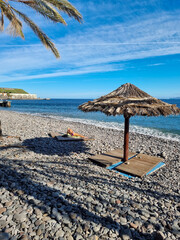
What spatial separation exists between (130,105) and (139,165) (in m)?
2.08

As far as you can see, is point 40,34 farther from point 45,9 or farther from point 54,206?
point 54,206

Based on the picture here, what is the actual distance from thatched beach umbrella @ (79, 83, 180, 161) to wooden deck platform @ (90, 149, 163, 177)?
0.37 meters

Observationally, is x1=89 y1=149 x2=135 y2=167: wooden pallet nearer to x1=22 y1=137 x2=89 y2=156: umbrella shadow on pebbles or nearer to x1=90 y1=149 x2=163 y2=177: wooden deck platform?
x1=90 y1=149 x2=163 y2=177: wooden deck platform

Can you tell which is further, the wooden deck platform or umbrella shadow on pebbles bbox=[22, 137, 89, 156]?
umbrella shadow on pebbles bbox=[22, 137, 89, 156]

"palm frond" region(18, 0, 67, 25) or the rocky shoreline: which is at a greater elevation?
"palm frond" region(18, 0, 67, 25)

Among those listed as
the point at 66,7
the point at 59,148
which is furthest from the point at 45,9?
the point at 59,148

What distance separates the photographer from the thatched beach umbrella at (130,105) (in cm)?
489

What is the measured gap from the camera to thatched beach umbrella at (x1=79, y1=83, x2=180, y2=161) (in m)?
4.89

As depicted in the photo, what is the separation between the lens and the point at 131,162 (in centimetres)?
555

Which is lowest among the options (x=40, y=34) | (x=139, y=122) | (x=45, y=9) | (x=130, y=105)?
(x=139, y=122)

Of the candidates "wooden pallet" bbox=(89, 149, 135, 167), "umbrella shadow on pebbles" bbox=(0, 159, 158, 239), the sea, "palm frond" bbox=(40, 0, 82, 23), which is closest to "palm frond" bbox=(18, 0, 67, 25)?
"palm frond" bbox=(40, 0, 82, 23)

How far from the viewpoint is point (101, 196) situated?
3.49 m

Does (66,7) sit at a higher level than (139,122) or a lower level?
higher

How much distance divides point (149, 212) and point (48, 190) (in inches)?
86.6
